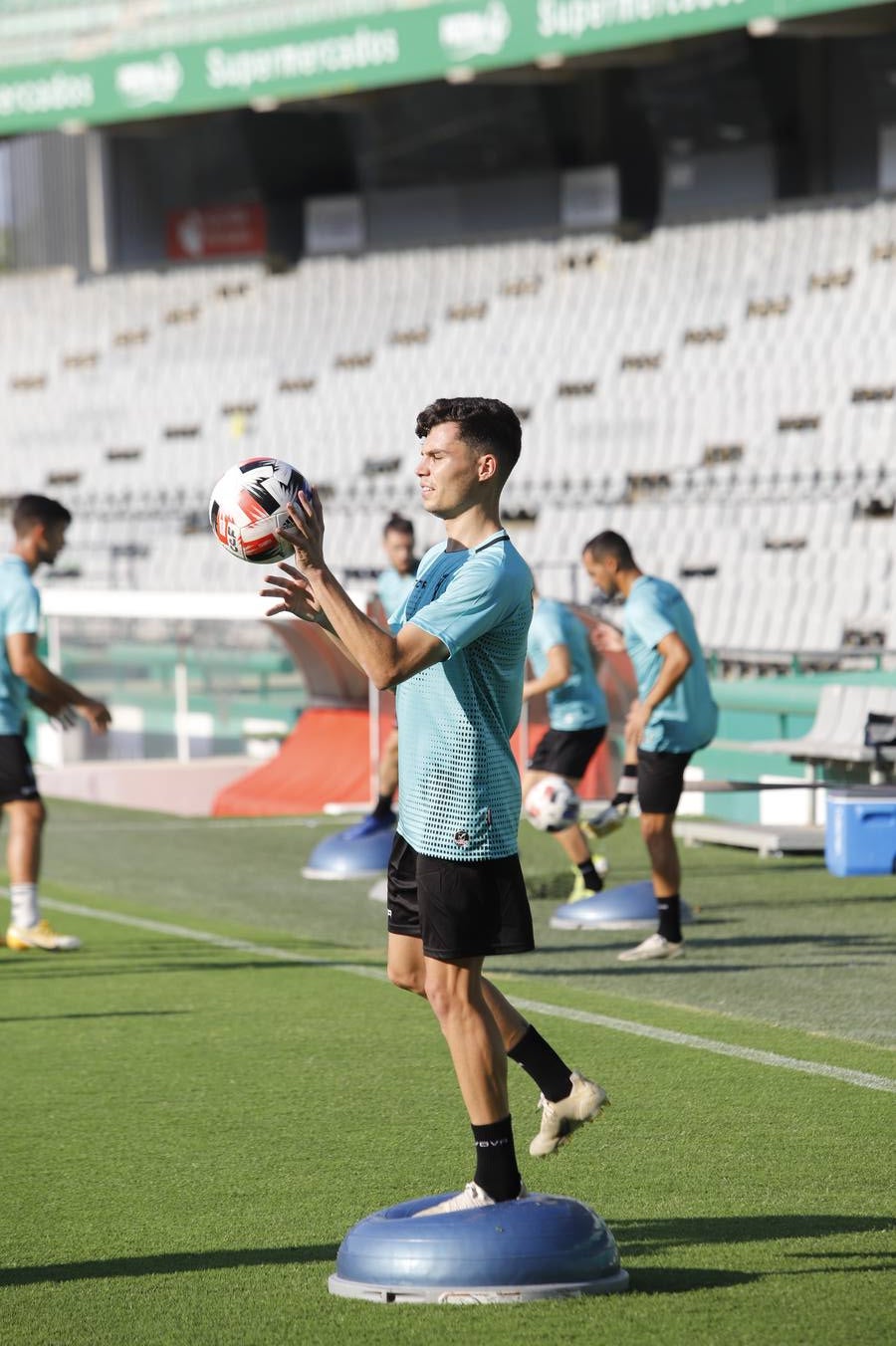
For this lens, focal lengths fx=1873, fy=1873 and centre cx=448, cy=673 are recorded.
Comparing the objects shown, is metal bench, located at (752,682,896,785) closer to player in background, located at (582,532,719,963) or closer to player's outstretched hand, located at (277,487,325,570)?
player in background, located at (582,532,719,963)

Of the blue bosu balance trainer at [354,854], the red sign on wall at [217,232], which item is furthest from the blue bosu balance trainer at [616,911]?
the red sign on wall at [217,232]

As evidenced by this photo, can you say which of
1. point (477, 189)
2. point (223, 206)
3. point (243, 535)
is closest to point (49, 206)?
point (223, 206)

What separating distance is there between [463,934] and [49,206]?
3880 centimetres

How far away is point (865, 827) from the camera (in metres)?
10.8

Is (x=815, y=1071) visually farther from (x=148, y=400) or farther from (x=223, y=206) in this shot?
(x=223, y=206)

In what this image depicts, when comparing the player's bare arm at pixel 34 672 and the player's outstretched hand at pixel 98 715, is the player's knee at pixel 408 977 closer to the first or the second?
the player's outstretched hand at pixel 98 715

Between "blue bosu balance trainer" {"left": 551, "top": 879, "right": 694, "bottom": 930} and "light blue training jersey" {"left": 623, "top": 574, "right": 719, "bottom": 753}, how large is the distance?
1360 millimetres

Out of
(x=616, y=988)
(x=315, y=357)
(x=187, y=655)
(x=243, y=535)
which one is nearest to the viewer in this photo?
(x=243, y=535)

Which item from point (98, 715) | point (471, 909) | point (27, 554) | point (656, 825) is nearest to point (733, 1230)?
point (471, 909)

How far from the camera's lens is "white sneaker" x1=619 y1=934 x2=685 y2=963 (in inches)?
348

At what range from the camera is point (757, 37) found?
3014 cm

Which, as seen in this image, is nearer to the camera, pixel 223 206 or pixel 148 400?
pixel 148 400

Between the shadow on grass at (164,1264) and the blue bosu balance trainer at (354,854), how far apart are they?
7.66 m

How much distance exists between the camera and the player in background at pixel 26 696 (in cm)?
866
